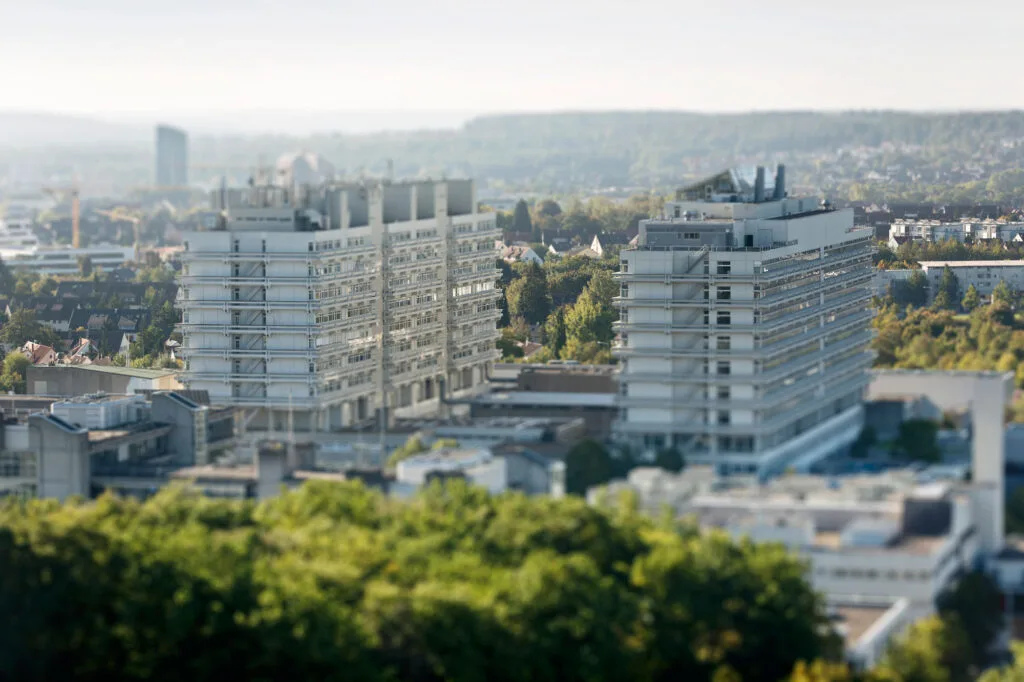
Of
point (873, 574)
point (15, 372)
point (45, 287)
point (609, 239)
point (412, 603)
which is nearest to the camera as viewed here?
point (412, 603)

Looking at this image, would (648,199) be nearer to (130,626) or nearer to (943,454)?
(943,454)

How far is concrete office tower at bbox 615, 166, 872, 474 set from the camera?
68125mm

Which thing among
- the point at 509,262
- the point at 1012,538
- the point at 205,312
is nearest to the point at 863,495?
the point at 1012,538

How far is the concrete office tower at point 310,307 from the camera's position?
74.7m

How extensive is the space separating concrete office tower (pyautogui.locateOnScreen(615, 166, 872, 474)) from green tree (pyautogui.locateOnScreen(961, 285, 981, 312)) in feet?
142

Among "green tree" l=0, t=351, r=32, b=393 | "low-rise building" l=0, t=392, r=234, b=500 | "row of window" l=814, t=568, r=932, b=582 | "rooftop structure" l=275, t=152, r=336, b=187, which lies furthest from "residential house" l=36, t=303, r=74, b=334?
"row of window" l=814, t=568, r=932, b=582

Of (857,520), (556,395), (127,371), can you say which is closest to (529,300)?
(127,371)

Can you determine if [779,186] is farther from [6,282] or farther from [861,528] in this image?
[6,282]

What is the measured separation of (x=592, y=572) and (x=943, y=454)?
690 inches

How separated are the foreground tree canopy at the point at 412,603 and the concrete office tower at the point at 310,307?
66.2ft

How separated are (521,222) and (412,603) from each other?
411 feet

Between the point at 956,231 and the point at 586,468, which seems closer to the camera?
the point at 586,468

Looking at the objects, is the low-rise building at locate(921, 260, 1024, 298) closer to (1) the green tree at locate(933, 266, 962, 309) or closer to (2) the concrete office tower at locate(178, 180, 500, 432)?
(1) the green tree at locate(933, 266, 962, 309)

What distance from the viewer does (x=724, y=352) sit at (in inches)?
2712
